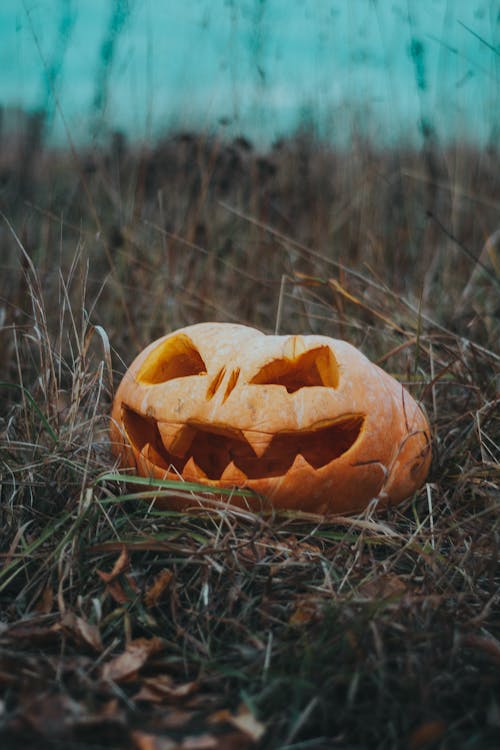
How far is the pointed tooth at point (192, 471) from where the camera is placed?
70.4 inches

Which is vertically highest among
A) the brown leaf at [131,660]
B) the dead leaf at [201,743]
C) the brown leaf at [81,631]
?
the dead leaf at [201,743]

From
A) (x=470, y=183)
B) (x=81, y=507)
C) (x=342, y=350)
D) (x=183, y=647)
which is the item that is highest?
(x=470, y=183)

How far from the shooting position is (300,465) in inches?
68.0

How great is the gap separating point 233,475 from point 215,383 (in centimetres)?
22

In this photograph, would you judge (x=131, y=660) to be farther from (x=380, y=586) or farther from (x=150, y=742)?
(x=380, y=586)

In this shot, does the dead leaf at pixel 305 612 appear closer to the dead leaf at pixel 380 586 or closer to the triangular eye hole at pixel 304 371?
the dead leaf at pixel 380 586

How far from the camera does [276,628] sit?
148 centimetres

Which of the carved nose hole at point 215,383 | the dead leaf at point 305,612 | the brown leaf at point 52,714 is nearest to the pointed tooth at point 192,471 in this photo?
the carved nose hole at point 215,383

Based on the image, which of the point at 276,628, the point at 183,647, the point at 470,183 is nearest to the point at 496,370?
the point at 276,628

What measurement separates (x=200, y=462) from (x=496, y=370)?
1.05 meters

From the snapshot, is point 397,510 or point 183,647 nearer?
point 183,647

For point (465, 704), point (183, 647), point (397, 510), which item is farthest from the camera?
point (397, 510)

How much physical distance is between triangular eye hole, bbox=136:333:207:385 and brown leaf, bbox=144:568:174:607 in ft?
1.71

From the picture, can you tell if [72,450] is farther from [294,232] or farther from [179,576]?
[294,232]
